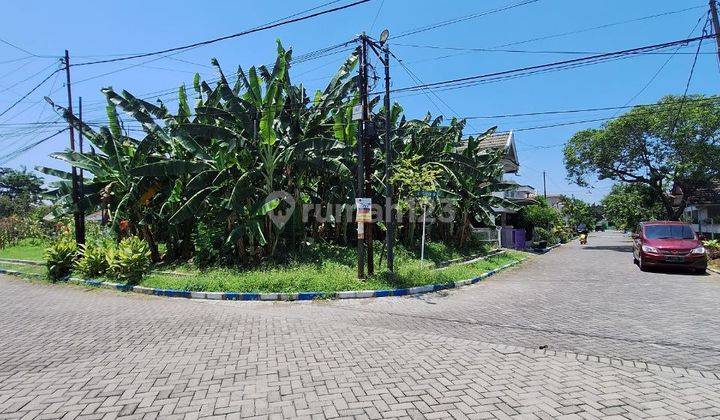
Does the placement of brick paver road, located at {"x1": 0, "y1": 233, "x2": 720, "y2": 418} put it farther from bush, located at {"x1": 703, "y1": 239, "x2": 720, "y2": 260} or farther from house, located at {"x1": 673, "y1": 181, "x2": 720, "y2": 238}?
house, located at {"x1": 673, "y1": 181, "x2": 720, "y2": 238}

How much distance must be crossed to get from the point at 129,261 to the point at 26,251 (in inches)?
668

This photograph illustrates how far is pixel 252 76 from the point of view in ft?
44.9

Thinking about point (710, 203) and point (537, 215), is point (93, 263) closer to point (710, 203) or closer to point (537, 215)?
point (537, 215)

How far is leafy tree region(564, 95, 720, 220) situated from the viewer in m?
24.2

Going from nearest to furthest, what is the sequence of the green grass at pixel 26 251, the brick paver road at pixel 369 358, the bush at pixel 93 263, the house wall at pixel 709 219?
the brick paver road at pixel 369 358
the bush at pixel 93 263
the green grass at pixel 26 251
the house wall at pixel 709 219

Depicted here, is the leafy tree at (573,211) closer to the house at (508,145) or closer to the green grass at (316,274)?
the house at (508,145)

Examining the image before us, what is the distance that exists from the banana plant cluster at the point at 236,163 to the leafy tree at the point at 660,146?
46.6 ft

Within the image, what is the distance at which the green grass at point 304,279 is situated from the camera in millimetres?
11617

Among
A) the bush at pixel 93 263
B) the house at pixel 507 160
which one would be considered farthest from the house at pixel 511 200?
the bush at pixel 93 263

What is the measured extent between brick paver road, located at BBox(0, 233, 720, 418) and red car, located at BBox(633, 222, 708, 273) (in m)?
4.83

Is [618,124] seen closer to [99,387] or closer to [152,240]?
[152,240]

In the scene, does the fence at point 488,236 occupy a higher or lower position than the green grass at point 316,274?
higher

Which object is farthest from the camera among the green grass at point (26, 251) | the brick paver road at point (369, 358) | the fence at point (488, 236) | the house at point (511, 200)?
the house at point (511, 200)

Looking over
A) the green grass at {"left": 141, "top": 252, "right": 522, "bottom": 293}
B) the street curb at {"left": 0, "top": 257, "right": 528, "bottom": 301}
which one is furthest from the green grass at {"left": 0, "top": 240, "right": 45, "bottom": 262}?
the green grass at {"left": 141, "top": 252, "right": 522, "bottom": 293}
